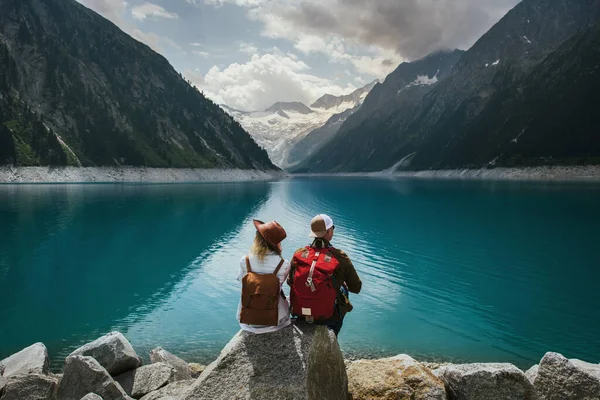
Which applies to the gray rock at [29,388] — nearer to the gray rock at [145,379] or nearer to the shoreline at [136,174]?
the gray rock at [145,379]

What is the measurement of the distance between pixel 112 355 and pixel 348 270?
24.6 ft

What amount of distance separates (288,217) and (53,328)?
45.4m

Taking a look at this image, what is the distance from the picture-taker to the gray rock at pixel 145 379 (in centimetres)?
1032

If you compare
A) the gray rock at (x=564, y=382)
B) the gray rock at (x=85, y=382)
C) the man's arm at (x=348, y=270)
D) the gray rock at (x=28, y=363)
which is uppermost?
the man's arm at (x=348, y=270)

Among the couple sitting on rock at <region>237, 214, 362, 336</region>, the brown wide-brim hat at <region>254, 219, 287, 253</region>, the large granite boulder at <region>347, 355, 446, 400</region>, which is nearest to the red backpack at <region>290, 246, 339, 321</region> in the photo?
the couple sitting on rock at <region>237, 214, 362, 336</region>

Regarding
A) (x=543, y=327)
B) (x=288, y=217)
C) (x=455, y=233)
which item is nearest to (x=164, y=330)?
A: (x=543, y=327)

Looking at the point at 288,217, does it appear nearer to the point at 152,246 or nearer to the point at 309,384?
the point at 152,246

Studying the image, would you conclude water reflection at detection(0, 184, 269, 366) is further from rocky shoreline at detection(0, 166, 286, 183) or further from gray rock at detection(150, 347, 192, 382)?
rocky shoreline at detection(0, 166, 286, 183)

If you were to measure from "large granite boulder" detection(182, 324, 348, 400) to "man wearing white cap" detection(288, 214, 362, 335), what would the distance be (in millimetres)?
378

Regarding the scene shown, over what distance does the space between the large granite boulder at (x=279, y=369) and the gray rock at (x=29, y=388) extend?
16.1 feet

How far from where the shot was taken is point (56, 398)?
9.69 metres

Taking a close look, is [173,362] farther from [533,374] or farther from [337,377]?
[533,374]

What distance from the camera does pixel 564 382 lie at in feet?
26.2

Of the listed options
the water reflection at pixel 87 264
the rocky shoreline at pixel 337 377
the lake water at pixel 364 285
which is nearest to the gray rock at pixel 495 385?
the rocky shoreline at pixel 337 377
